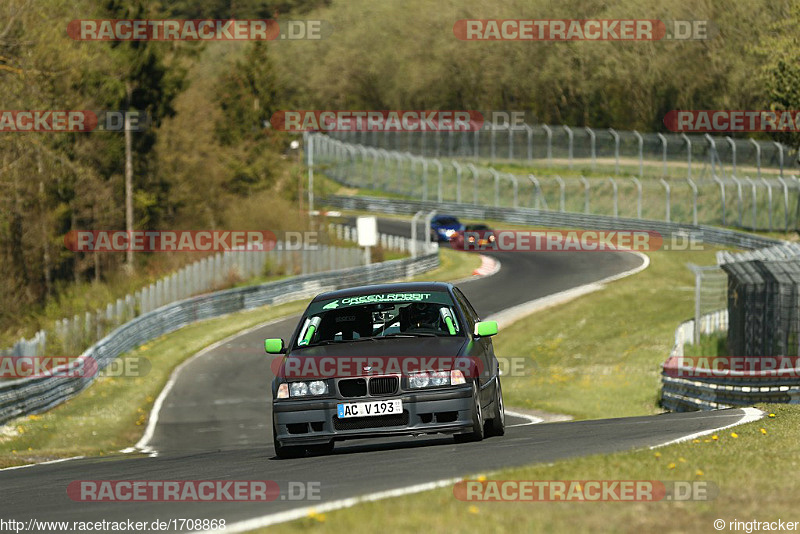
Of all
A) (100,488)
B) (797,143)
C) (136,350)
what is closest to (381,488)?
(100,488)

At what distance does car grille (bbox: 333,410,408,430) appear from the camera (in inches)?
428

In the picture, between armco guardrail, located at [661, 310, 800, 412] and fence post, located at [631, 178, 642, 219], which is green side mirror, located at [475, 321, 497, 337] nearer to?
armco guardrail, located at [661, 310, 800, 412]

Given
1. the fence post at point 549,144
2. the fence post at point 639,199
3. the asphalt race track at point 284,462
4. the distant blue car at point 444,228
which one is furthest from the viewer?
the fence post at point 549,144

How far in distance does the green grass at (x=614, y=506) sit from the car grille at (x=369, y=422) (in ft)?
7.16

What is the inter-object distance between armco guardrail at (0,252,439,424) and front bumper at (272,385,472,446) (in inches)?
444

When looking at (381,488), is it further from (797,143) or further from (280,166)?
(280,166)

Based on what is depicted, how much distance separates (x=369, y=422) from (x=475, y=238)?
44997 millimetres

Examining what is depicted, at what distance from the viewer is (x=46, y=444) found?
68.9ft

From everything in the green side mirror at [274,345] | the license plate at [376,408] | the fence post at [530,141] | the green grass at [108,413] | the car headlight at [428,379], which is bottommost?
the green grass at [108,413]

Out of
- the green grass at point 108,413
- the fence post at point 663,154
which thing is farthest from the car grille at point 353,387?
the fence post at point 663,154

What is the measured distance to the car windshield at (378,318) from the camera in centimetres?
1174

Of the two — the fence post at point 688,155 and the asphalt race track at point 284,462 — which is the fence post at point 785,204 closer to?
the fence post at point 688,155

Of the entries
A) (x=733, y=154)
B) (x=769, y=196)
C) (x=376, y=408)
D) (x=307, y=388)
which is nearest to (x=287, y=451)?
(x=307, y=388)

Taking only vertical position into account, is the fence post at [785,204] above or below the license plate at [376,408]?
below
